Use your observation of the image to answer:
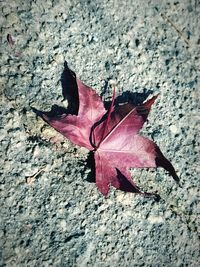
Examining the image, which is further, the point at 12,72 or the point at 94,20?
the point at 94,20

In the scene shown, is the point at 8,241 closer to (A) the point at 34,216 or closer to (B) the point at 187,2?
(A) the point at 34,216

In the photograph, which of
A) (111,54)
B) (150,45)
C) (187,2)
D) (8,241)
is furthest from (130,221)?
(187,2)

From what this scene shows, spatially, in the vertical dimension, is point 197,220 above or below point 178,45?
below
